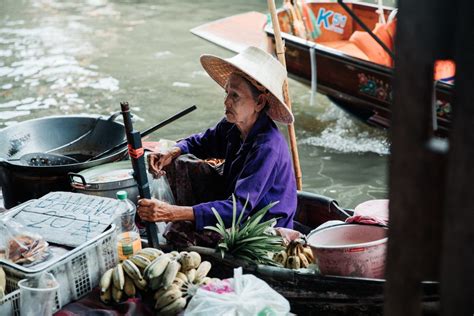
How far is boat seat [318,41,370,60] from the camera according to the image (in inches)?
292

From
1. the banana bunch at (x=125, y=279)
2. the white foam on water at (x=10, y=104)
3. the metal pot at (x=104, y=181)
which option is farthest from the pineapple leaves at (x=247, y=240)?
the white foam on water at (x=10, y=104)

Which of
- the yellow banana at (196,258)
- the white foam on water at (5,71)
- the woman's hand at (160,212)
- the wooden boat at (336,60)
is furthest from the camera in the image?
the white foam on water at (5,71)

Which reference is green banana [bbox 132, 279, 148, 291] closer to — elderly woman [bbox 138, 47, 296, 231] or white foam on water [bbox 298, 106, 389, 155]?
elderly woman [bbox 138, 47, 296, 231]

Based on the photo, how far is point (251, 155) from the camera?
11.1 ft

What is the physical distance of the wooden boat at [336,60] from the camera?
21.7ft

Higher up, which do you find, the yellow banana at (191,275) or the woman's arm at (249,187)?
the woman's arm at (249,187)

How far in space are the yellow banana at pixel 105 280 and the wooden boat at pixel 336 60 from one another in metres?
3.75

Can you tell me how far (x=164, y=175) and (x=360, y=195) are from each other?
313 cm

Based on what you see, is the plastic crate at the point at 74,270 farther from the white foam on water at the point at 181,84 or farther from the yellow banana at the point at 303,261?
the white foam on water at the point at 181,84

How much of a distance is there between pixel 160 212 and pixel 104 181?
675 millimetres

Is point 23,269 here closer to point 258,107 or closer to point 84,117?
point 258,107

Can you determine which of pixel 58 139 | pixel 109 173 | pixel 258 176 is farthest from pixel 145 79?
pixel 258 176

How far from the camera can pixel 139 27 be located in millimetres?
12695

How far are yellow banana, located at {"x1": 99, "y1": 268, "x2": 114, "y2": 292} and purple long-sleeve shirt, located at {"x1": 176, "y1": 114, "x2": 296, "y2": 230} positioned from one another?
523 mm
